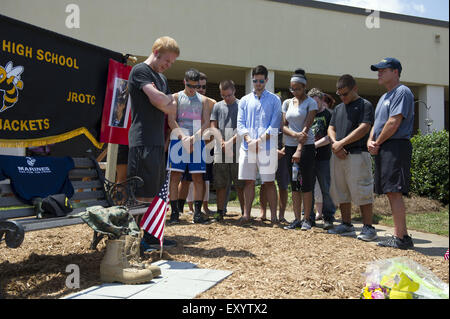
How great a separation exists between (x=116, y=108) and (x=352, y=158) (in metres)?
3.08

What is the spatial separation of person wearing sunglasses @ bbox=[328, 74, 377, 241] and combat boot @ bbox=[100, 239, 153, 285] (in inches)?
121

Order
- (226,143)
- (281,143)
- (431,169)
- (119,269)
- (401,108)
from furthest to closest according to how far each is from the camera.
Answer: (431,169), (281,143), (226,143), (401,108), (119,269)

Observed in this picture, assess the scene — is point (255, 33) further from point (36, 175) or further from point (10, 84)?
point (36, 175)

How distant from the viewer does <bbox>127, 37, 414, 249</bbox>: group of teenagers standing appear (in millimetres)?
4043

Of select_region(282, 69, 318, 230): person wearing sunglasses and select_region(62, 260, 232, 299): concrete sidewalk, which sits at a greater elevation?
select_region(282, 69, 318, 230): person wearing sunglasses

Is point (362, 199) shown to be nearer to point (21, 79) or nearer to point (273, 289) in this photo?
point (273, 289)

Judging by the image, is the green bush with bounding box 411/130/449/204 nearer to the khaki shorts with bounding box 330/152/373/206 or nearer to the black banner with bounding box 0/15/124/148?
the khaki shorts with bounding box 330/152/373/206

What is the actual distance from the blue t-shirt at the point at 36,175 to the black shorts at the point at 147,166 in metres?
0.62

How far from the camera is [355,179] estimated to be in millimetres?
5195

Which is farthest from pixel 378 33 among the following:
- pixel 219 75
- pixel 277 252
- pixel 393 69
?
pixel 277 252

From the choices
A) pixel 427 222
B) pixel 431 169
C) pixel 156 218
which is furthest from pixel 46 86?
pixel 431 169

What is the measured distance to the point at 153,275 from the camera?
10.2ft

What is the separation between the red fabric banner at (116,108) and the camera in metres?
4.89

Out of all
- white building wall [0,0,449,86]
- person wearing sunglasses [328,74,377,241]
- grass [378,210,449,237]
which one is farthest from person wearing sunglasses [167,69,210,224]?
white building wall [0,0,449,86]
